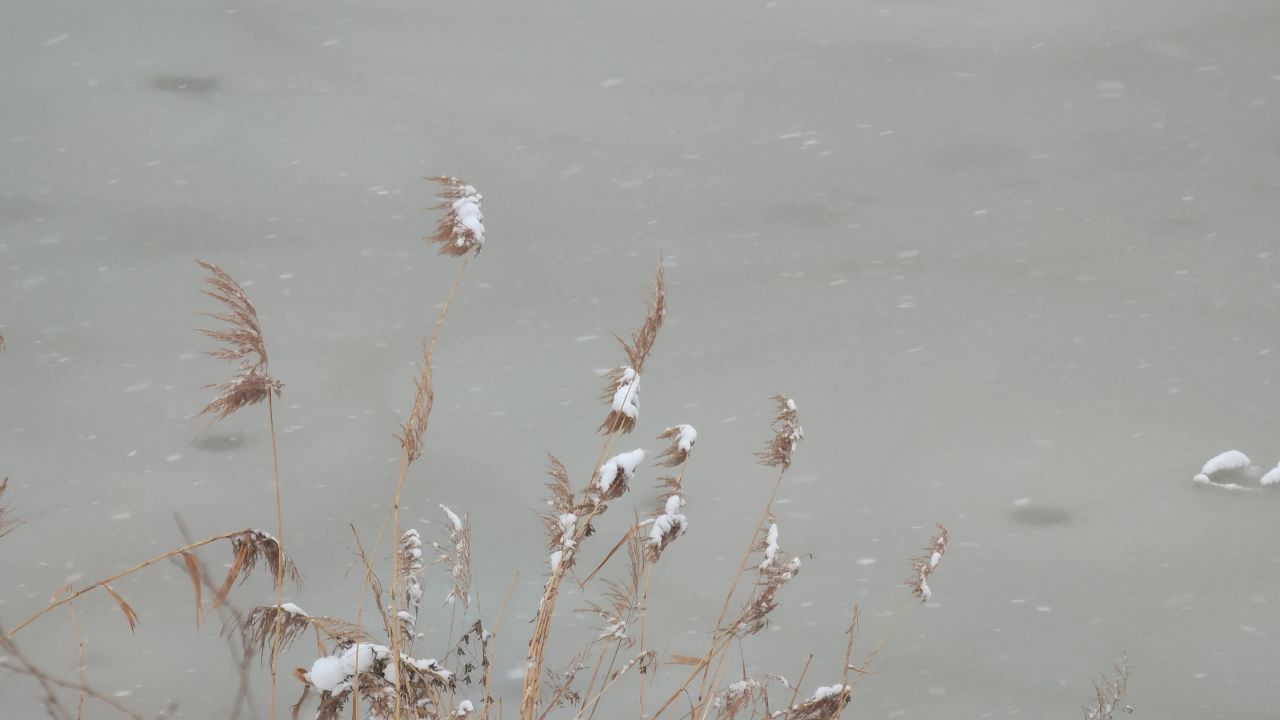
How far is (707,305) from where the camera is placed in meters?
3.99

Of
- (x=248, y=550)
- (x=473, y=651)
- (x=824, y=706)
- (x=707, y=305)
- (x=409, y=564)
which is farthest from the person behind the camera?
(x=707, y=305)

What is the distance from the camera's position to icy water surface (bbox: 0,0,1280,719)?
2572 millimetres

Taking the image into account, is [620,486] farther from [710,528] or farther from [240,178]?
[240,178]

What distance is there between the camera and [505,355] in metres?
3.69

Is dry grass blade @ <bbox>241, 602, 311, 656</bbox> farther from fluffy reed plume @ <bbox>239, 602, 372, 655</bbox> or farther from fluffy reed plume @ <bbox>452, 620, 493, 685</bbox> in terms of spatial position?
fluffy reed plume @ <bbox>452, 620, 493, 685</bbox>

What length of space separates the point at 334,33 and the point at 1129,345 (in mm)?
3542

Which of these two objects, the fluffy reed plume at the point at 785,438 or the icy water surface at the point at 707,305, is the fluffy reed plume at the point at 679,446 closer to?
the fluffy reed plume at the point at 785,438

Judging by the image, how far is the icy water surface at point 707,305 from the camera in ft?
8.44

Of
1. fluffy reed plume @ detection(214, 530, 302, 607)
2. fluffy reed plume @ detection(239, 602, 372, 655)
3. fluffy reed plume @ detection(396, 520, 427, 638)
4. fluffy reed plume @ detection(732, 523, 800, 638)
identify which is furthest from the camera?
fluffy reed plume @ detection(396, 520, 427, 638)

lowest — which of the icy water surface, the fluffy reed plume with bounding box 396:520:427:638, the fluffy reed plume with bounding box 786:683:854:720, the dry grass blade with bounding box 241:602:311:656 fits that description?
the icy water surface

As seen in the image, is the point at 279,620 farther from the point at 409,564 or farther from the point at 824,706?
the point at 824,706

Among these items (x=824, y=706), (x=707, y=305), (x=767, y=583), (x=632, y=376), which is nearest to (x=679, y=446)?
(x=632, y=376)

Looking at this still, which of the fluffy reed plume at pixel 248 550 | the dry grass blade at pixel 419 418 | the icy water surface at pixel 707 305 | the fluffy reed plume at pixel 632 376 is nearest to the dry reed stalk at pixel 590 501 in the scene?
the fluffy reed plume at pixel 632 376

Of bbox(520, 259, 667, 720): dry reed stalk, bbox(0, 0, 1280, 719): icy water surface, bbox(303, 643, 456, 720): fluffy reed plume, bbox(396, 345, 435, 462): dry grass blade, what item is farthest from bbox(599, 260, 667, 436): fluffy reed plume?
bbox(0, 0, 1280, 719): icy water surface
